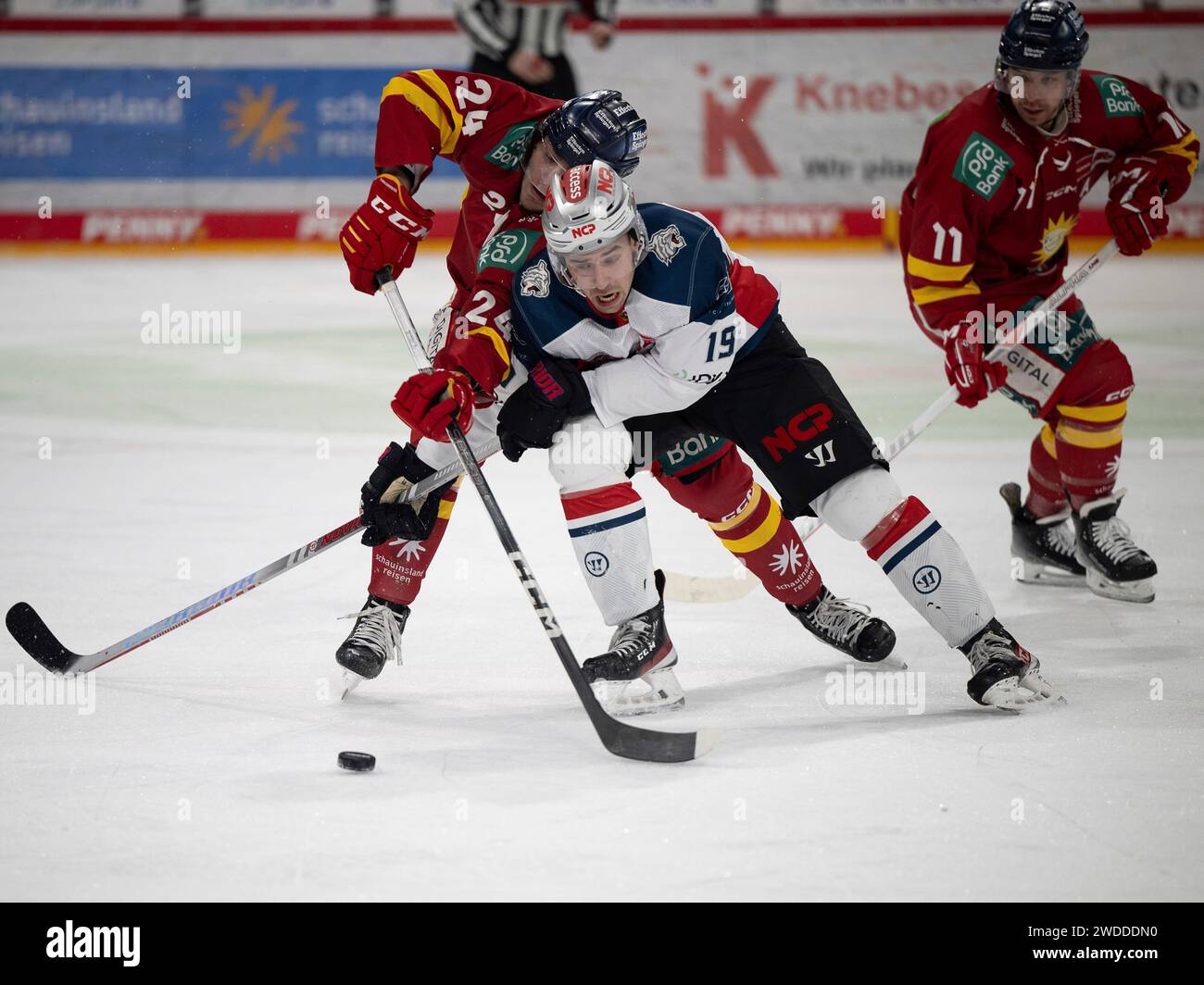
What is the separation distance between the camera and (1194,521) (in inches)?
172

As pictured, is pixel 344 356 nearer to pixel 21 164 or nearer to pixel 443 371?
pixel 443 371

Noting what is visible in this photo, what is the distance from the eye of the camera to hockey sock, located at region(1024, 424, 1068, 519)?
3.96 metres

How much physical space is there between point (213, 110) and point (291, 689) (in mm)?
8632

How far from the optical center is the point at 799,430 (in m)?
2.96

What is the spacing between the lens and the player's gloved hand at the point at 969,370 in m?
3.22

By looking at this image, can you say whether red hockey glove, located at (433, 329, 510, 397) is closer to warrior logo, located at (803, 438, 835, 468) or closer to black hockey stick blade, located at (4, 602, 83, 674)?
warrior logo, located at (803, 438, 835, 468)

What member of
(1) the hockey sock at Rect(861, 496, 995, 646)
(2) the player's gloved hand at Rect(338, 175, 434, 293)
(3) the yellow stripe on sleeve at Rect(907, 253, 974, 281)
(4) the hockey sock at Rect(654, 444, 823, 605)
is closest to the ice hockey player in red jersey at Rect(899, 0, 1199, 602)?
(3) the yellow stripe on sleeve at Rect(907, 253, 974, 281)

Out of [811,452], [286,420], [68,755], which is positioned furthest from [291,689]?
[286,420]

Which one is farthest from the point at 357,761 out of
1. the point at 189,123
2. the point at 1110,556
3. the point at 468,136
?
the point at 189,123

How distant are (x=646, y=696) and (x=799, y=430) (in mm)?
570

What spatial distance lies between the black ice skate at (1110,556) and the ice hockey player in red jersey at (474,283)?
2.62ft

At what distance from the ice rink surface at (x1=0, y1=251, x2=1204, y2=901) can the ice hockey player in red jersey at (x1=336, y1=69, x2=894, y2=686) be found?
184 millimetres

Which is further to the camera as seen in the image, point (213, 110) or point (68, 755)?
point (213, 110)

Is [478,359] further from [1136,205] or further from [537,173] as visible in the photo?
[1136,205]
